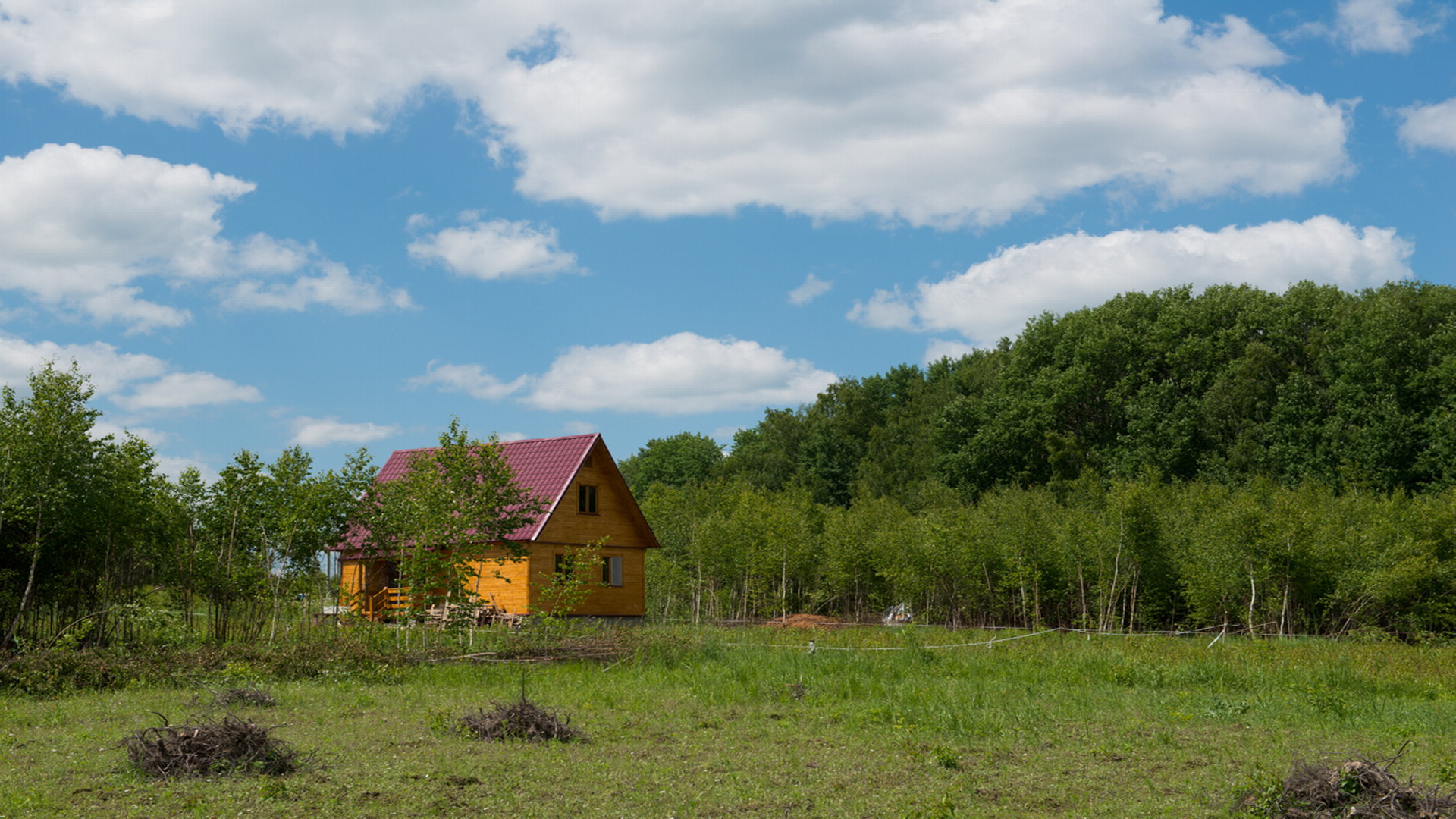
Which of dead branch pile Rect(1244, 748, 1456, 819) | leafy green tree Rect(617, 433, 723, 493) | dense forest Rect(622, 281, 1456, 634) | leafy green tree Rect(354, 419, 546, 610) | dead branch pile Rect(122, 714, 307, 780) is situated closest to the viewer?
dead branch pile Rect(1244, 748, 1456, 819)

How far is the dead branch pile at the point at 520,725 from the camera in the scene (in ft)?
32.0

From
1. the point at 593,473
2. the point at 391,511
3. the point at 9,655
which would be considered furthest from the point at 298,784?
the point at 593,473

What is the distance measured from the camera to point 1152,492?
33.7 metres

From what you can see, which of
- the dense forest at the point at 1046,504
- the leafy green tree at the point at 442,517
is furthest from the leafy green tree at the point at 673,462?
the leafy green tree at the point at 442,517

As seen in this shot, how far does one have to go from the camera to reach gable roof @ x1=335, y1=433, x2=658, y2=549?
29.5 metres

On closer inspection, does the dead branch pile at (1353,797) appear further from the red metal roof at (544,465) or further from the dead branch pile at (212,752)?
the red metal roof at (544,465)

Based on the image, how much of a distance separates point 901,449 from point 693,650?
4263 centimetres

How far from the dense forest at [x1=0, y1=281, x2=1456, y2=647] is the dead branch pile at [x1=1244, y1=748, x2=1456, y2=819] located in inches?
563

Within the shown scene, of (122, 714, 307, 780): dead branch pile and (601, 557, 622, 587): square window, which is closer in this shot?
(122, 714, 307, 780): dead branch pile

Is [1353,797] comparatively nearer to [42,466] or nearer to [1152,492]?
[42,466]

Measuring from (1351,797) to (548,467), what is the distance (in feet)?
86.2

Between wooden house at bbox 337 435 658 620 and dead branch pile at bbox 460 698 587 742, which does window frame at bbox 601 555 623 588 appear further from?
dead branch pile at bbox 460 698 587 742

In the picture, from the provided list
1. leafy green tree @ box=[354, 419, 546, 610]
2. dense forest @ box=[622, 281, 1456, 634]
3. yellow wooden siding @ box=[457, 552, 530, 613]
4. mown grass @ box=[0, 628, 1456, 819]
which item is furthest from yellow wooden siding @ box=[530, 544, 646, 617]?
mown grass @ box=[0, 628, 1456, 819]

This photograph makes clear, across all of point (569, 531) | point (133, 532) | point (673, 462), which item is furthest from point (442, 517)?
point (673, 462)
